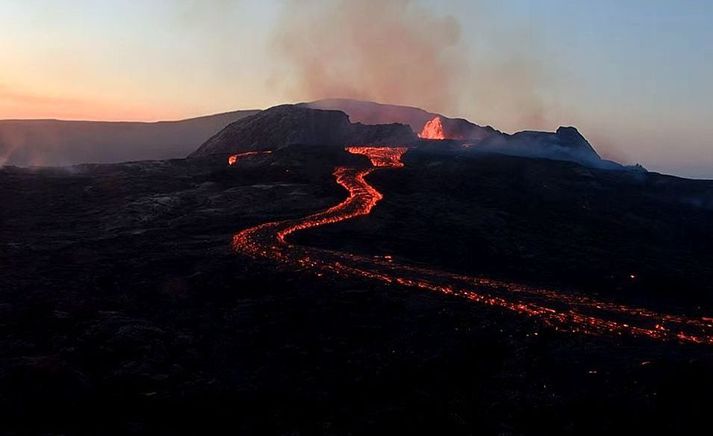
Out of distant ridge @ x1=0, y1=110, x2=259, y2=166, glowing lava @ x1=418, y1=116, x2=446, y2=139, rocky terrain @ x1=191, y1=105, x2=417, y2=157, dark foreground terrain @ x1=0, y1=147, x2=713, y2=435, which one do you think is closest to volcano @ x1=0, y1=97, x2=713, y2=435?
dark foreground terrain @ x1=0, y1=147, x2=713, y2=435

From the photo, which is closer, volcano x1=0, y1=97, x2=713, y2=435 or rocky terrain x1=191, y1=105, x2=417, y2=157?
volcano x1=0, y1=97, x2=713, y2=435

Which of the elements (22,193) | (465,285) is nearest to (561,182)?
(465,285)

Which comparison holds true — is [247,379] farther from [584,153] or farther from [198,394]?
[584,153]

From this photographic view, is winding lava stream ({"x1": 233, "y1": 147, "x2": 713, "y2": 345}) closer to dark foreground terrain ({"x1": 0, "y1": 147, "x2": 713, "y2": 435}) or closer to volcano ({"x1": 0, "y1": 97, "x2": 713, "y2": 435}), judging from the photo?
volcano ({"x1": 0, "y1": 97, "x2": 713, "y2": 435})

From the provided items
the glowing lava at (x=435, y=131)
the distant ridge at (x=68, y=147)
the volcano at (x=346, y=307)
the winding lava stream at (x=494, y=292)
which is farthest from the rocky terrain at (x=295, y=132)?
the distant ridge at (x=68, y=147)

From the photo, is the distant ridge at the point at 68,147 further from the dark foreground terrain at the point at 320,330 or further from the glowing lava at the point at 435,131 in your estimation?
the dark foreground terrain at the point at 320,330
